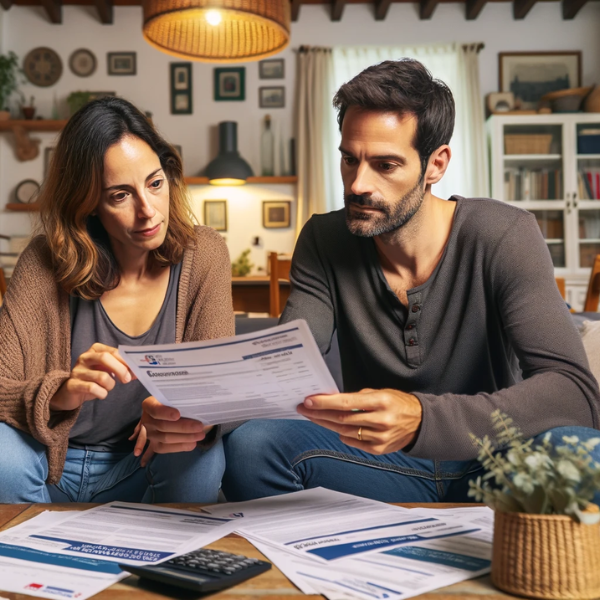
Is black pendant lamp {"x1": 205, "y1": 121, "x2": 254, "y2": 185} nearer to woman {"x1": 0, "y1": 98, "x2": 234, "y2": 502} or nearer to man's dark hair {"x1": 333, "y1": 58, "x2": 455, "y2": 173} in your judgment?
woman {"x1": 0, "y1": 98, "x2": 234, "y2": 502}

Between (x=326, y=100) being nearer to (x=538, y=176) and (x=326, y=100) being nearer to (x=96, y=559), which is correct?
(x=538, y=176)

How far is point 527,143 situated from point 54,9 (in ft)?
12.4

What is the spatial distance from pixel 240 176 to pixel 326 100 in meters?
0.99

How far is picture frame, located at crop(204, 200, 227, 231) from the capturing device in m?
5.56

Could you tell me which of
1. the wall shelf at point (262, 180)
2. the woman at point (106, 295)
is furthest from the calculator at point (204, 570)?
the wall shelf at point (262, 180)

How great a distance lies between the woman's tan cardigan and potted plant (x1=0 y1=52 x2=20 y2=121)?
4370 millimetres

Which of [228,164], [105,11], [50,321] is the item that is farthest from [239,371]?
[105,11]

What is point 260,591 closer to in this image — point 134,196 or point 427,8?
point 134,196

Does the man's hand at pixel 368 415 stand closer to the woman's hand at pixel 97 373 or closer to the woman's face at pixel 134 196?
the woman's hand at pixel 97 373

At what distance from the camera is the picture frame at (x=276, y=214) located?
18.3 feet

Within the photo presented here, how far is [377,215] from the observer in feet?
4.28

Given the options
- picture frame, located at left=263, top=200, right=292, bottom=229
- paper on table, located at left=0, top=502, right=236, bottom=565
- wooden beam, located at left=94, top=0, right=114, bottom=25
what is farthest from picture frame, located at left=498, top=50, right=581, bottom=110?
paper on table, located at left=0, top=502, right=236, bottom=565

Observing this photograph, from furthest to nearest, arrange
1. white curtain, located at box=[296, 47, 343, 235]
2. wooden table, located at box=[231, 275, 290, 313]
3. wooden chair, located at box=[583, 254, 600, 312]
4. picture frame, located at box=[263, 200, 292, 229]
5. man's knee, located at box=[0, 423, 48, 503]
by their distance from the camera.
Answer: picture frame, located at box=[263, 200, 292, 229]
white curtain, located at box=[296, 47, 343, 235]
wooden table, located at box=[231, 275, 290, 313]
wooden chair, located at box=[583, 254, 600, 312]
man's knee, located at box=[0, 423, 48, 503]

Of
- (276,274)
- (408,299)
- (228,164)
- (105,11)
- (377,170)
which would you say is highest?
(105,11)
